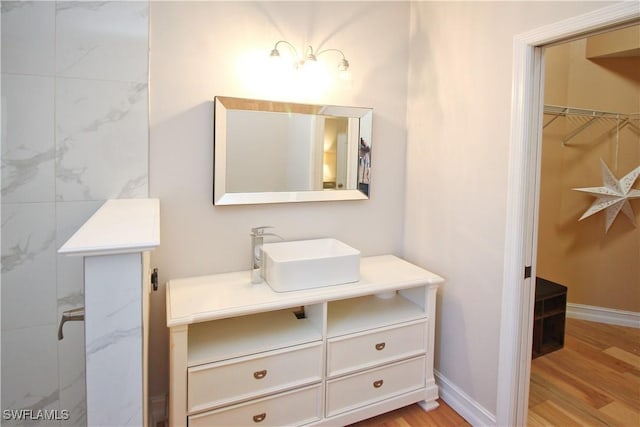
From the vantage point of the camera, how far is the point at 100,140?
5.94 feet

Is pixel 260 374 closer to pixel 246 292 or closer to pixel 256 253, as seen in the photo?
pixel 246 292

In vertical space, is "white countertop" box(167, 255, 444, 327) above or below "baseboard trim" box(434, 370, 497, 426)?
above

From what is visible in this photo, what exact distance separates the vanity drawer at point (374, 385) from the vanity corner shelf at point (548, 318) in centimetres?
117

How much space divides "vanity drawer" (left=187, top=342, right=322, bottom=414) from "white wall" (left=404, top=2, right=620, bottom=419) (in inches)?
34.2

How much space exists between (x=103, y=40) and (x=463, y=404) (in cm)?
259

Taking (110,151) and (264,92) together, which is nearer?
(110,151)

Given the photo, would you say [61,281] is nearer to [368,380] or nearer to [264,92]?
[264,92]

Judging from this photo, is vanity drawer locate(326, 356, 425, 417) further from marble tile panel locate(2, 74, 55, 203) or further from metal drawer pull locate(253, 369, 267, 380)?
marble tile panel locate(2, 74, 55, 203)

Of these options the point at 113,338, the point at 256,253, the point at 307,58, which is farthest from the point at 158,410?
the point at 307,58

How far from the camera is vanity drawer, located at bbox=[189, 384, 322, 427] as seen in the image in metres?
1.69

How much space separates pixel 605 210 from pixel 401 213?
1.91 metres

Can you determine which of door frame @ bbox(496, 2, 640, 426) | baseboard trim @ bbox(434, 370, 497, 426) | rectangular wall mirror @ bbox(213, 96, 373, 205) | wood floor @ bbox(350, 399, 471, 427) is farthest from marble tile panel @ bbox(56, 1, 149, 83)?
baseboard trim @ bbox(434, 370, 497, 426)

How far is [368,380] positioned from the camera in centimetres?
201

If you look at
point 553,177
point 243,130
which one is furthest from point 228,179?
point 553,177
